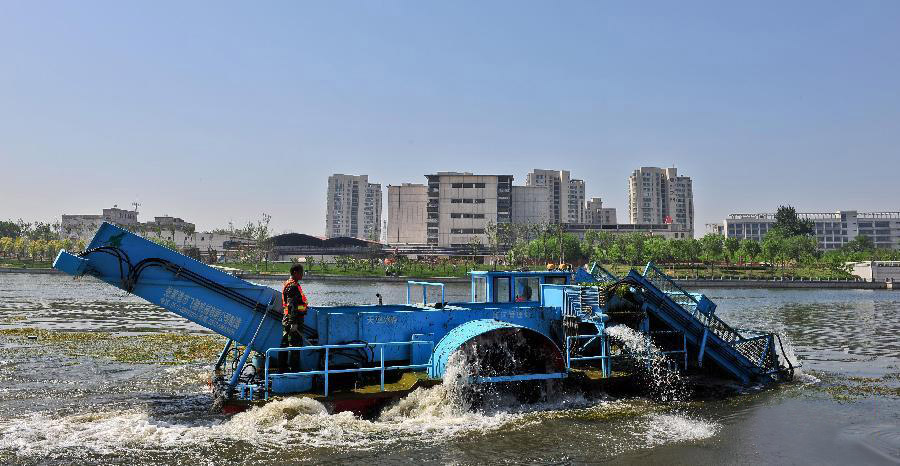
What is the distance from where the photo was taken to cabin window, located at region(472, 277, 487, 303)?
15922mm

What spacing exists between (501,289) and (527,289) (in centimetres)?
72

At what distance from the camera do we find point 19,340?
77.2 feet

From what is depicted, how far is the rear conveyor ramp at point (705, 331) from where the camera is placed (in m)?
15.5

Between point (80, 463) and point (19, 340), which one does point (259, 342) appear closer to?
point (80, 463)

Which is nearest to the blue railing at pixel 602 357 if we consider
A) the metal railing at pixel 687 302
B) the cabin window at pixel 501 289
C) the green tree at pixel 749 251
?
the cabin window at pixel 501 289

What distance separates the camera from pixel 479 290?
1608cm

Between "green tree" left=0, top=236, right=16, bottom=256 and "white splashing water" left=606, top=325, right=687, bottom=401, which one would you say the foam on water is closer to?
"white splashing water" left=606, top=325, right=687, bottom=401

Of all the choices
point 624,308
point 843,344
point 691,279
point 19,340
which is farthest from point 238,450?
point 691,279

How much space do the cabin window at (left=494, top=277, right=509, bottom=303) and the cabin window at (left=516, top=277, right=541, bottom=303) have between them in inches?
11.7

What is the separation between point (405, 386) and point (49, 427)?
652 centimetres

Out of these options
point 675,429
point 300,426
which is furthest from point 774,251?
point 300,426

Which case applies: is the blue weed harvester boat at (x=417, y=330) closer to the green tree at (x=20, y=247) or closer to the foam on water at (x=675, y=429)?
the foam on water at (x=675, y=429)

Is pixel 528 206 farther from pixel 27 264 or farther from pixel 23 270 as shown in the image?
pixel 23 270

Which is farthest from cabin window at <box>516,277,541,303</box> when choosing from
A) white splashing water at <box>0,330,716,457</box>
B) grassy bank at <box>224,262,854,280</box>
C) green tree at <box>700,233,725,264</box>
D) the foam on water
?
green tree at <box>700,233,725,264</box>
